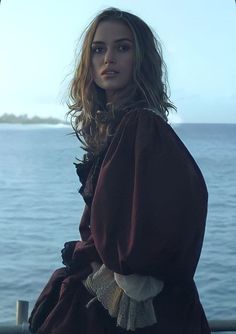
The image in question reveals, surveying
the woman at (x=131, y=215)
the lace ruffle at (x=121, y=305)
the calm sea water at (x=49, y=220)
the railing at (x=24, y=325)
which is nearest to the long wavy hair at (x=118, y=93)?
the woman at (x=131, y=215)

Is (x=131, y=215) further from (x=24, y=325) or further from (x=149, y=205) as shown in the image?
(x=24, y=325)

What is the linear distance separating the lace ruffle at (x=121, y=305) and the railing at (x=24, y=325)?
517mm

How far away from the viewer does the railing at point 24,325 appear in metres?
2.08

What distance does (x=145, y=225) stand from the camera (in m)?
1.56

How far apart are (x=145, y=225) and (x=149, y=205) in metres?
0.04

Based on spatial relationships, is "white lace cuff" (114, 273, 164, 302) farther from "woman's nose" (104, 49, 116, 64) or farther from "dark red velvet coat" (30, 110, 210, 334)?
"woman's nose" (104, 49, 116, 64)

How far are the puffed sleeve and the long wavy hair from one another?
3.5 inches

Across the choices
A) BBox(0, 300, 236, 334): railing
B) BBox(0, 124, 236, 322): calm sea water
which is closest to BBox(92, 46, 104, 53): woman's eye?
BBox(0, 300, 236, 334): railing

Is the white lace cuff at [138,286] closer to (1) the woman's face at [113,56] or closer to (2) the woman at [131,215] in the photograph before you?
(2) the woman at [131,215]

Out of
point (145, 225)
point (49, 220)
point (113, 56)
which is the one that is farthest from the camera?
point (49, 220)


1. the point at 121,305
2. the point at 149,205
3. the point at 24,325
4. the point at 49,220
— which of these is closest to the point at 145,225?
the point at 149,205

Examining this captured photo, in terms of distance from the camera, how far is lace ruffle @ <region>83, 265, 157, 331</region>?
1600 mm

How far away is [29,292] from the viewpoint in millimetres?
4602

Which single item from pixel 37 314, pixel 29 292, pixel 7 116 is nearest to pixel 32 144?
pixel 29 292
